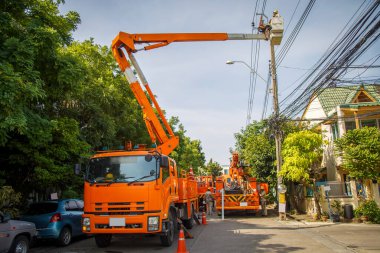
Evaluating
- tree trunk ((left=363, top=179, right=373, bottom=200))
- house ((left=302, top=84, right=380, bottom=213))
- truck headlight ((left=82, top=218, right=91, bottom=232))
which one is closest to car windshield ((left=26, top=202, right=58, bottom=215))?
truck headlight ((left=82, top=218, right=91, bottom=232))

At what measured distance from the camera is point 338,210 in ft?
56.0

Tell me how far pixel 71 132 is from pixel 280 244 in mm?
8505

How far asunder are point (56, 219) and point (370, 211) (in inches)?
528

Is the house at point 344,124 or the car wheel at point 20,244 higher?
the house at point 344,124

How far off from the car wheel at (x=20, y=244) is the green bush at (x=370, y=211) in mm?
14126

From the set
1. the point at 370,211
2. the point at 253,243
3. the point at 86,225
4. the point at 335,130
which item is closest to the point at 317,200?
the point at 370,211

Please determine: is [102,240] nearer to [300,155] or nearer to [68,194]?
[68,194]

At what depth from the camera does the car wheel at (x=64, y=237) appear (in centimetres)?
1042

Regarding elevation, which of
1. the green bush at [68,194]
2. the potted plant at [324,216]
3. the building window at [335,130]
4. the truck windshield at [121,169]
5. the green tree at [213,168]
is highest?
the green tree at [213,168]

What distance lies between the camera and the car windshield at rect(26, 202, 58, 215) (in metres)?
10.6

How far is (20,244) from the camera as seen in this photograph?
845 centimetres

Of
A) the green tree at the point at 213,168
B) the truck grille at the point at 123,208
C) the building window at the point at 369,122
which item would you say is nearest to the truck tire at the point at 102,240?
the truck grille at the point at 123,208

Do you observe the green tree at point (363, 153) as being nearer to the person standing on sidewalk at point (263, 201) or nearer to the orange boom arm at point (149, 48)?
the person standing on sidewalk at point (263, 201)

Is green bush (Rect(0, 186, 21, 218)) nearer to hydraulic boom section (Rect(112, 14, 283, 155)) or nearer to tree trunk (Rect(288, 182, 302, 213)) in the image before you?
hydraulic boom section (Rect(112, 14, 283, 155))
